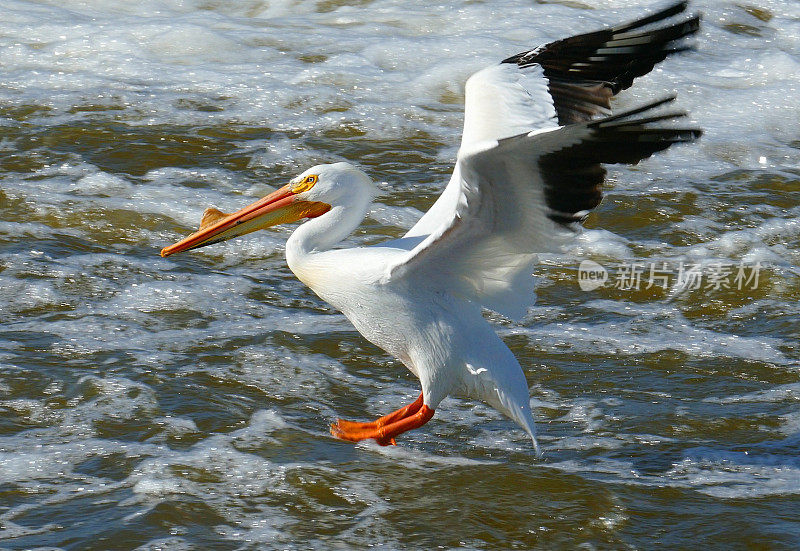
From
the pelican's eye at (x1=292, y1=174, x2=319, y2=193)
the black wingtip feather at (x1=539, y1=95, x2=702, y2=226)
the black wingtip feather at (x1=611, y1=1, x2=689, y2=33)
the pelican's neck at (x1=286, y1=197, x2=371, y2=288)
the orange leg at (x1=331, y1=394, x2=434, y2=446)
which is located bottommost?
the orange leg at (x1=331, y1=394, x2=434, y2=446)

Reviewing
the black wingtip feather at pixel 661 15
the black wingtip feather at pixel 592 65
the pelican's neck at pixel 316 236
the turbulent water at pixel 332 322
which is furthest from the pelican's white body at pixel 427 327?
the black wingtip feather at pixel 661 15

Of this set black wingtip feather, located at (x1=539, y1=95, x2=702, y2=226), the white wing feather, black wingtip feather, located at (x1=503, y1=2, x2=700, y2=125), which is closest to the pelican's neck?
the white wing feather

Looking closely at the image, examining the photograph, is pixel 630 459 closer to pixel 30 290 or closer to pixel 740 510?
pixel 740 510

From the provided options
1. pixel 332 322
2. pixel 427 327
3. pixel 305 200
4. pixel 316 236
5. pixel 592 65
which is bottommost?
pixel 332 322

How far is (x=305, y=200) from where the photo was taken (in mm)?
4406

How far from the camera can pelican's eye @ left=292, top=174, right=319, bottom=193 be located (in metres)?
4.40

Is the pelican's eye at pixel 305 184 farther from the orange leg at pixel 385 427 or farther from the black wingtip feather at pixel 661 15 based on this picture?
the black wingtip feather at pixel 661 15

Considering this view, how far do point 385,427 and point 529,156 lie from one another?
4.25ft

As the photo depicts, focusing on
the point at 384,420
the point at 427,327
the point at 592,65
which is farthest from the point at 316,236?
the point at 592,65

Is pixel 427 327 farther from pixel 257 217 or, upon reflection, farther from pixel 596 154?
pixel 596 154

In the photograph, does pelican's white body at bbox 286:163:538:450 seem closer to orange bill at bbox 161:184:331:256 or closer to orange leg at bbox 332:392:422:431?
orange leg at bbox 332:392:422:431

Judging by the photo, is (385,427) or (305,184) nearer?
(385,427)

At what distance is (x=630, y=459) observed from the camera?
13.0 feet

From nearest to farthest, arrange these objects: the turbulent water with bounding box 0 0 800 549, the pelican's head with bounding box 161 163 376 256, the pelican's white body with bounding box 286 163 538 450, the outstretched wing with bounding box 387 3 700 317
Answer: the outstretched wing with bounding box 387 3 700 317 → the turbulent water with bounding box 0 0 800 549 → the pelican's white body with bounding box 286 163 538 450 → the pelican's head with bounding box 161 163 376 256
